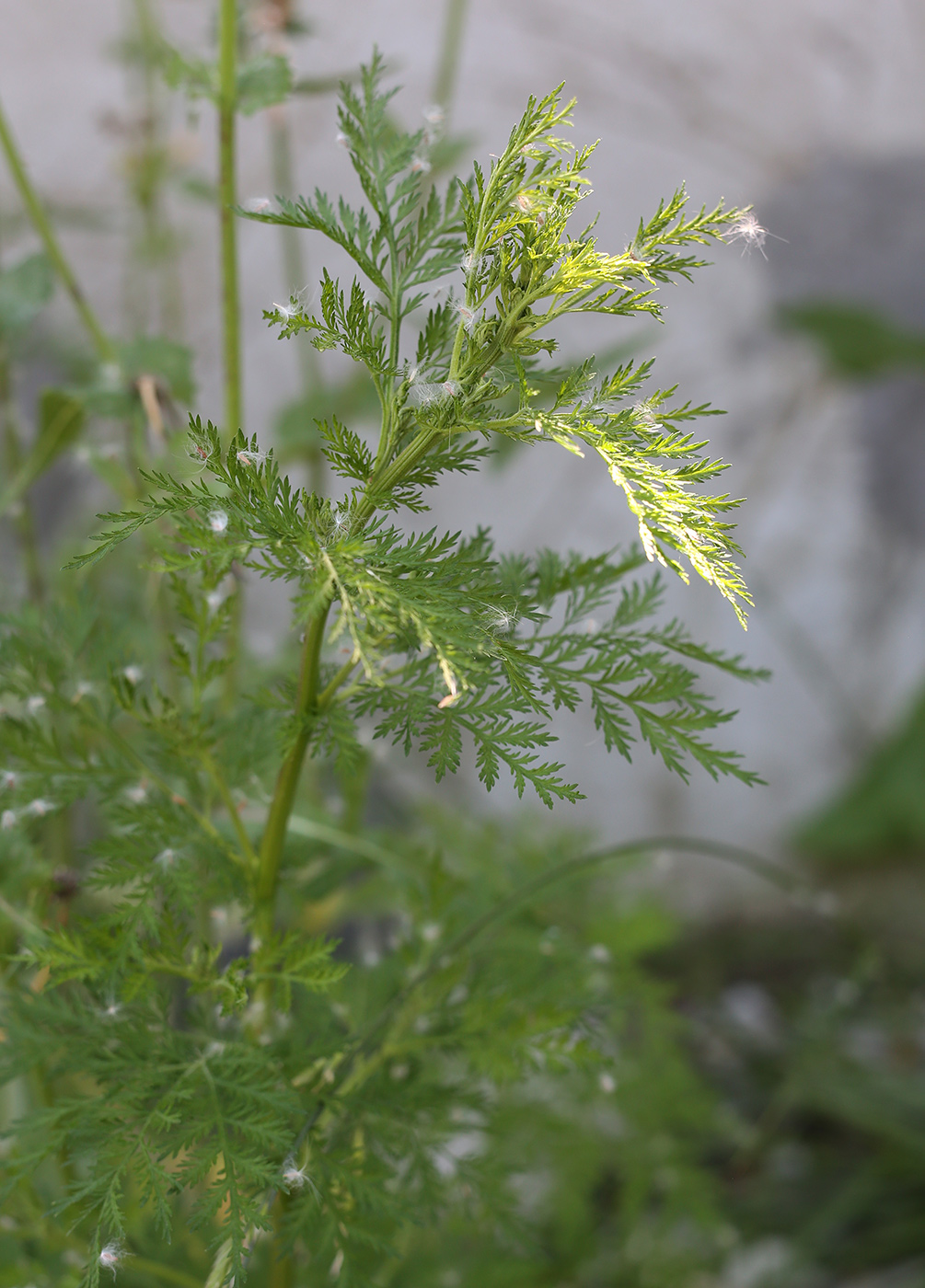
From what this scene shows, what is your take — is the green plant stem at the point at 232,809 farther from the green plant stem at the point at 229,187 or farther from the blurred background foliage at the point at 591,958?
the green plant stem at the point at 229,187

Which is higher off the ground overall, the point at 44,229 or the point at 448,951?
the point at 44,229

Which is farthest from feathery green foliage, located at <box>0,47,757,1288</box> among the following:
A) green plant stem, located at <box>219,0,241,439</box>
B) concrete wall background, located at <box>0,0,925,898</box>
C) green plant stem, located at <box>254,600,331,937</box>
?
concrete wall background, located at <box>0,0,925,898</box>

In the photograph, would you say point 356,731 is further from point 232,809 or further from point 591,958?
point 591,958

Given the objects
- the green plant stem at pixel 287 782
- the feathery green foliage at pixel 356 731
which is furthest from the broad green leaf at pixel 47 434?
the green plant stem at pixel 287 782

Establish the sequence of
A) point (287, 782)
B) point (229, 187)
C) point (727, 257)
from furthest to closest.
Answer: point (727, 257) → point (229, 187) → point (287, 782)

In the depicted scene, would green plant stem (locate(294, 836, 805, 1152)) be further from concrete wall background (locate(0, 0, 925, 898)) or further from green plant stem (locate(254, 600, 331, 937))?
concrete wall background (locate(0, 0, 925, 898))

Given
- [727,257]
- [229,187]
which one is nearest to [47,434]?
[229,187]

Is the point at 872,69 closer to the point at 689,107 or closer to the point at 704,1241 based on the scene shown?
the point at 689,107
